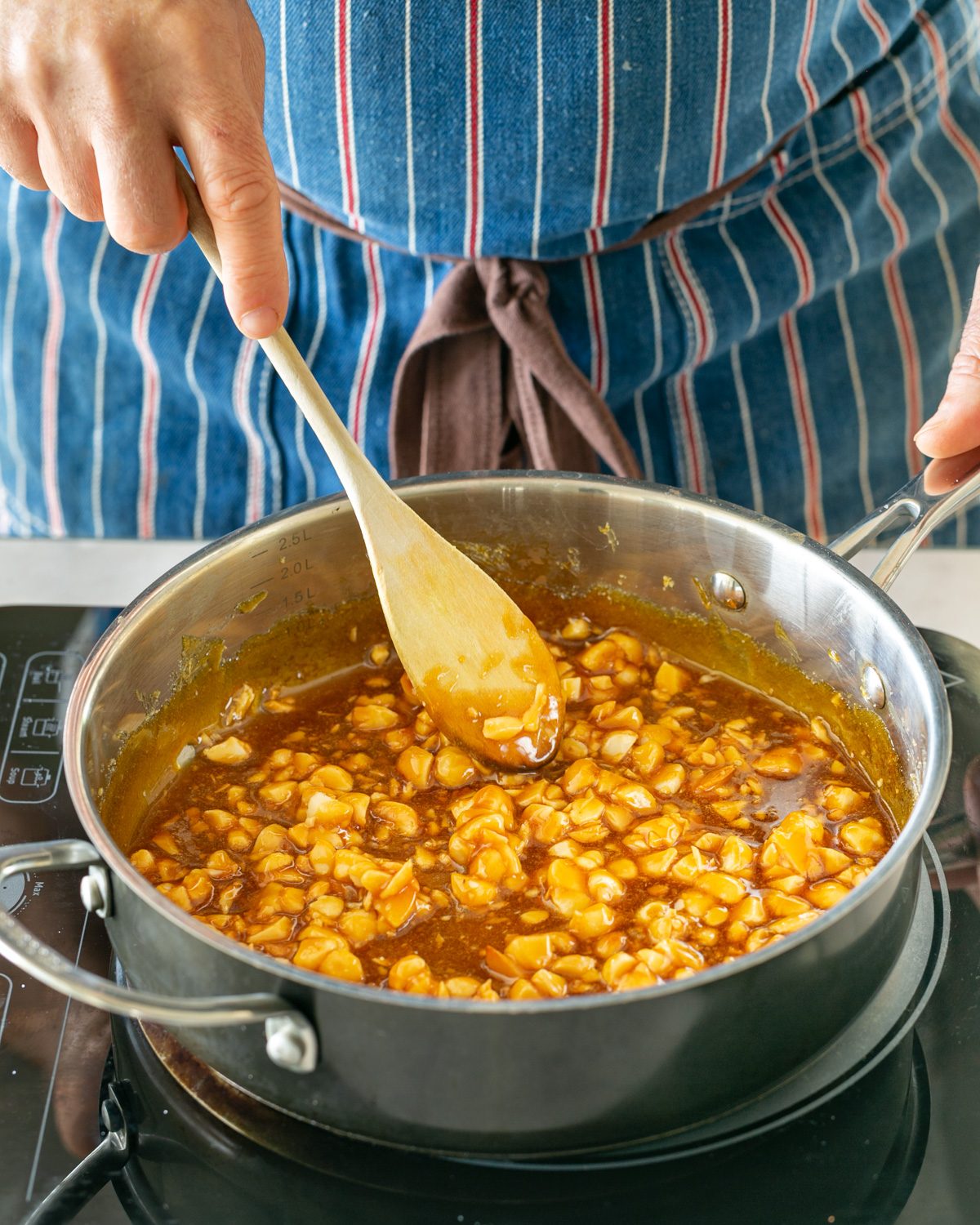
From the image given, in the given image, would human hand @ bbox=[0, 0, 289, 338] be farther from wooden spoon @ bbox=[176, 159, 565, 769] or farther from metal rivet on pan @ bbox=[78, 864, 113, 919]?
metal rivet on pan @ bbox=[78, 864, 113, 919]

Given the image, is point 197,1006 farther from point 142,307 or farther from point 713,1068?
point 142,307

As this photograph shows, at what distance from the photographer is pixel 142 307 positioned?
6.12ft

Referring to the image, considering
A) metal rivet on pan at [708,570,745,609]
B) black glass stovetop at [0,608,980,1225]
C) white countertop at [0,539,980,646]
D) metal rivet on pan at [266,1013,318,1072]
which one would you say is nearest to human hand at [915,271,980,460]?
metal rivet on pan at [708,570,745,609]

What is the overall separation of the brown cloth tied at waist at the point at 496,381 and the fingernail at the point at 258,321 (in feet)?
1.93

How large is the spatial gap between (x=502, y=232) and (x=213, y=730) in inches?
27.9

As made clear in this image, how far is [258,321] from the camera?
43.9 inches

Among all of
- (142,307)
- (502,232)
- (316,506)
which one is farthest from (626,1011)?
(142,307)

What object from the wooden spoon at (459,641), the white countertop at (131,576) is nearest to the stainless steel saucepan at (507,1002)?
the wooden spoon at (459,641)

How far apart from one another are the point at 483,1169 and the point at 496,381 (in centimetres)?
104

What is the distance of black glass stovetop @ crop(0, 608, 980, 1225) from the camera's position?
3.26 feet

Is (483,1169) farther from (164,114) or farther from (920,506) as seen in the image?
(164,114)

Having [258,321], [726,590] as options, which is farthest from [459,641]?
[258,321]

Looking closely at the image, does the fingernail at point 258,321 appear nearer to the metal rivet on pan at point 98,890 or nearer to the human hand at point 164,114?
the human hand at point 164,114

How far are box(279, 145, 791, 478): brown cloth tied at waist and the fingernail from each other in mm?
587
